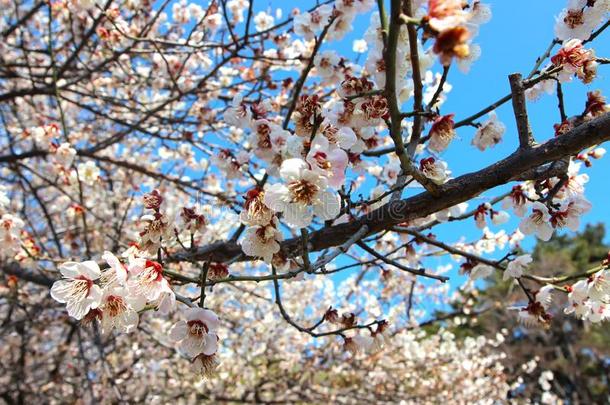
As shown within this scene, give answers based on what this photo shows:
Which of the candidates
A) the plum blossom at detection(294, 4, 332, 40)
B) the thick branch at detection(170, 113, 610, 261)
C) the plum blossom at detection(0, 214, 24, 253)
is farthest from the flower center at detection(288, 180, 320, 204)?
the plum blossom at detection(0, 214, 24, 253)

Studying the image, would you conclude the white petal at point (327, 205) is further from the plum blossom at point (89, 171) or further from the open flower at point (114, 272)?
the plum blossom at point (89, 171)

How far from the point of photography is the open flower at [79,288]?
4.10 ft

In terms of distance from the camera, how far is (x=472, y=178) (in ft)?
4.71

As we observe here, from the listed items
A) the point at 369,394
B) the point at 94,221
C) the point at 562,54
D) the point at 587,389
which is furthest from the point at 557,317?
the point at 562,54

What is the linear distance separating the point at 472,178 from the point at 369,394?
5.30 metres

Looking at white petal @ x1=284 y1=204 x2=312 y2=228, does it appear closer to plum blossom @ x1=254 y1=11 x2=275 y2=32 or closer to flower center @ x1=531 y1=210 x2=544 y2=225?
flower center @ x1=531 y1=210 x2=544 y2=225

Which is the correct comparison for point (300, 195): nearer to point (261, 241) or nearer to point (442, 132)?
point (261, 241)

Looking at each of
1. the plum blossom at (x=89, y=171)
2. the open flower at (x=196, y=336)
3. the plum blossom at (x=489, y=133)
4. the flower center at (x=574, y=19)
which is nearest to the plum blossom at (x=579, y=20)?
the flower center at (x=574, y=19)

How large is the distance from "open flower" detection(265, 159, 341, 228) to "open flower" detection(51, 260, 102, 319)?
53 cm

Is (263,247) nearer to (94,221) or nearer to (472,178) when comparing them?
(472,178)

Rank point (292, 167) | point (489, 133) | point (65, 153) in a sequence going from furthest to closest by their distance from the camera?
point (65, 153) < point (489, 133) < point (292, 167)

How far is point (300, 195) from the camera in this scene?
123 cm

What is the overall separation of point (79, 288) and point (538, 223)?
1.68 m

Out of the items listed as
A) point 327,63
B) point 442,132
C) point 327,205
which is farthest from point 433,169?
point 327,63
